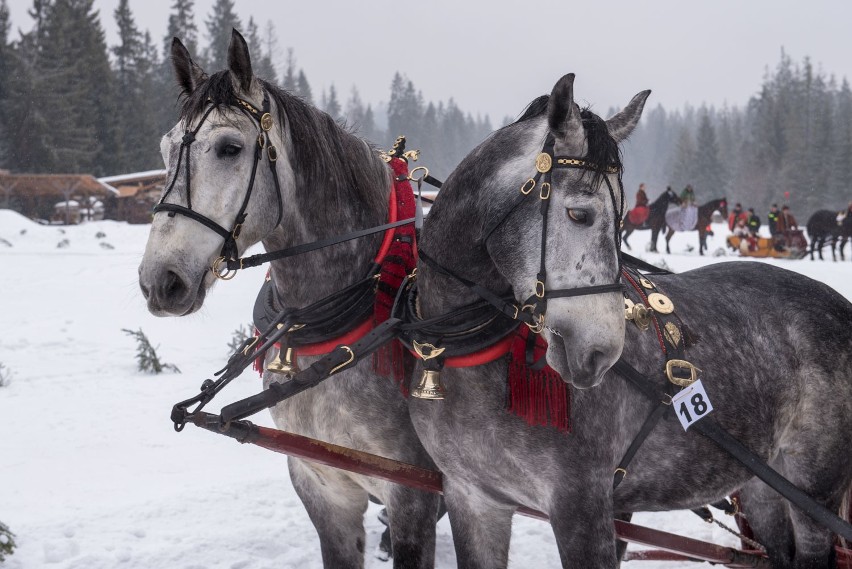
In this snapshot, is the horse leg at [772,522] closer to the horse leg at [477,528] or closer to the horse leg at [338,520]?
the horse leg at [477,528]

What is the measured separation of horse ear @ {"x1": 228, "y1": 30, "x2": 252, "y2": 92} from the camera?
2611mm

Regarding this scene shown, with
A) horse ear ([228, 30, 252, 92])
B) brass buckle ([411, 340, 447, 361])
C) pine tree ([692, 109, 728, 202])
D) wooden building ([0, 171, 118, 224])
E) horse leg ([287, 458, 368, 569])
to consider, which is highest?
pine tree ([692, 109, 728, 202])

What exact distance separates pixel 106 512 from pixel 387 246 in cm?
345

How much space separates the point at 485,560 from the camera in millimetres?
2863

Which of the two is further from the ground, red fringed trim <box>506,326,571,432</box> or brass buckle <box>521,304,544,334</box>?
brass buckle <box>521,304,544,334</box>

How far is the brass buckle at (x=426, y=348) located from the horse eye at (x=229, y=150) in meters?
0.96

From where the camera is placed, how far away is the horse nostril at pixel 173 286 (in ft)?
7.95

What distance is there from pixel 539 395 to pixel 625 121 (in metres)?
0.97

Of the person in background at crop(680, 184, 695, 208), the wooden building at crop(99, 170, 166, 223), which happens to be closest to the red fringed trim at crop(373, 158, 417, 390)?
the person in background at crop(680, 184, 695, 208)

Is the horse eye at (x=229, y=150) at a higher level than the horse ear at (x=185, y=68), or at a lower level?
lower

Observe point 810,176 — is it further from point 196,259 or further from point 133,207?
point 196,259

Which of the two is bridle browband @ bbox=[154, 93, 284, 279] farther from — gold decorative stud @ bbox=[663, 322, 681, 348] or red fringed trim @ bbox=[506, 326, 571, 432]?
gold decorative stud @ bbox=[663, 322, 681, 348]

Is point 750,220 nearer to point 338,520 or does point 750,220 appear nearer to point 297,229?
point 338,520

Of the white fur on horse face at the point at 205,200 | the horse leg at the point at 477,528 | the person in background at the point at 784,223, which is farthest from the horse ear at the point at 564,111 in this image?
the person in background at the point at 784,223
